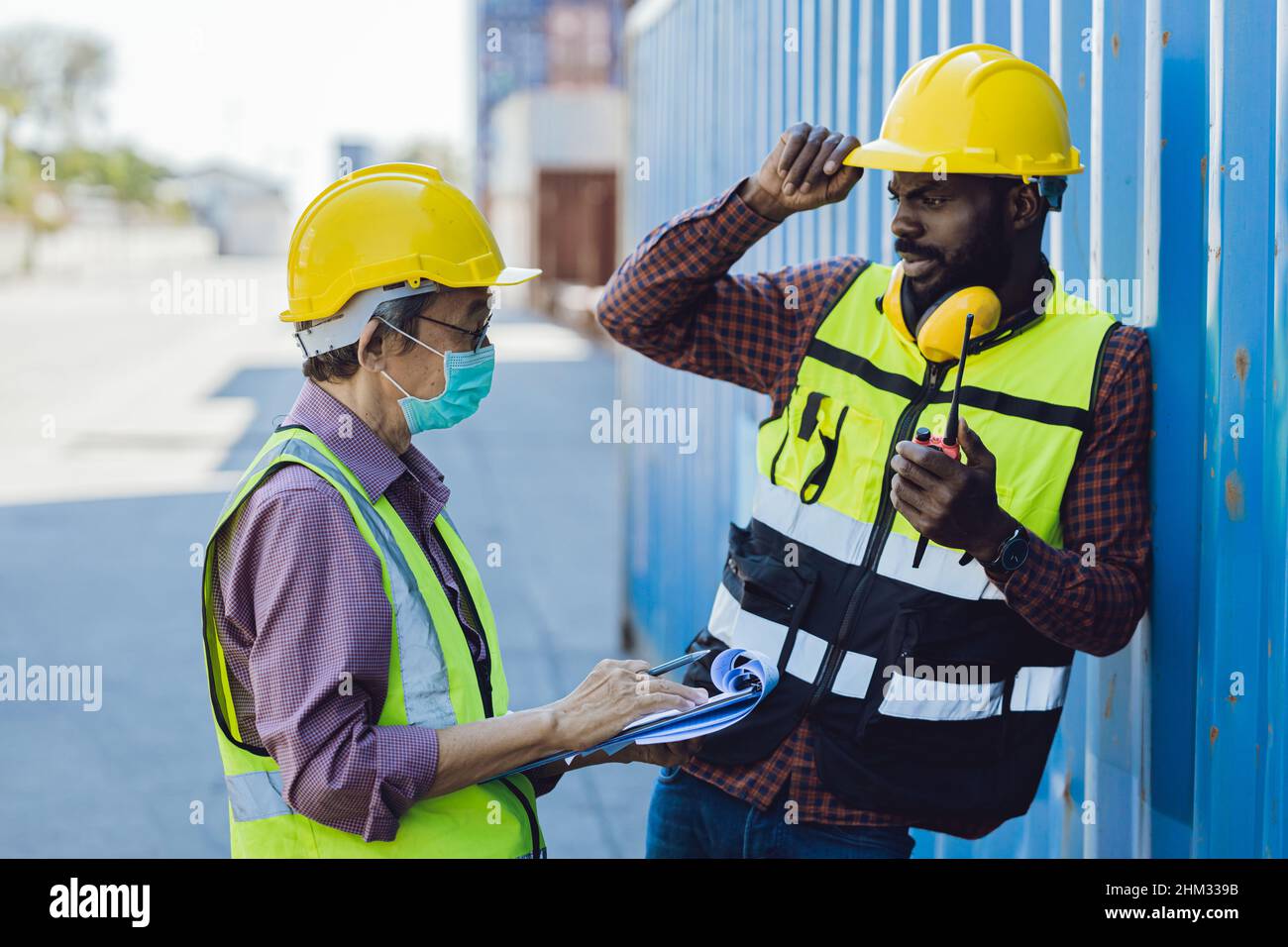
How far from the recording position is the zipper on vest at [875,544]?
2869 mm

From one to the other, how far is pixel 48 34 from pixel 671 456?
101348 millimetres

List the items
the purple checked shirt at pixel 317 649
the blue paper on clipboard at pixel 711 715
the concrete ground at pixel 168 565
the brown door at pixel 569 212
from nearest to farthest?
the purple checked shirt at pixel 317 649
the blue paper on clipboard at pixel 711 715
the concrete ground at pixel 168 565
the brown door at pixel 569 212

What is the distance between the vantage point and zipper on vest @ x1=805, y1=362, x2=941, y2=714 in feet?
9.41

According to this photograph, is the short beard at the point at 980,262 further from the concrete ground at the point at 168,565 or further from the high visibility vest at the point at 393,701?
the concrete ground at the point at 168,565

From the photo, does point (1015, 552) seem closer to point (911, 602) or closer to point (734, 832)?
point (911, 602)

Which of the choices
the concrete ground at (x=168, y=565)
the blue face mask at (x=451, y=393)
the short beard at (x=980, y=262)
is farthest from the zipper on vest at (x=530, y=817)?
the concrete ground at (x=168, y=565)

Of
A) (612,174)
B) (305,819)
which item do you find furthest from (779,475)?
(612,174)

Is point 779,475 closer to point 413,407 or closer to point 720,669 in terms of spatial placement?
point 720,669

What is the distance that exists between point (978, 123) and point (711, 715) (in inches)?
48.7

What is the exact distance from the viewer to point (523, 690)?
7516 millimetres

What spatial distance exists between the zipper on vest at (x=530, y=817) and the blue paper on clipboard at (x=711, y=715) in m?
0.05

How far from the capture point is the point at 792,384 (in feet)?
10.3

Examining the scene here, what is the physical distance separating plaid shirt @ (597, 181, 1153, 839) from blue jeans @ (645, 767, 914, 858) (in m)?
0.03

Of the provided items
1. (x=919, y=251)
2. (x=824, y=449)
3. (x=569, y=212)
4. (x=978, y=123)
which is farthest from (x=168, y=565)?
(x=569, y=212)
